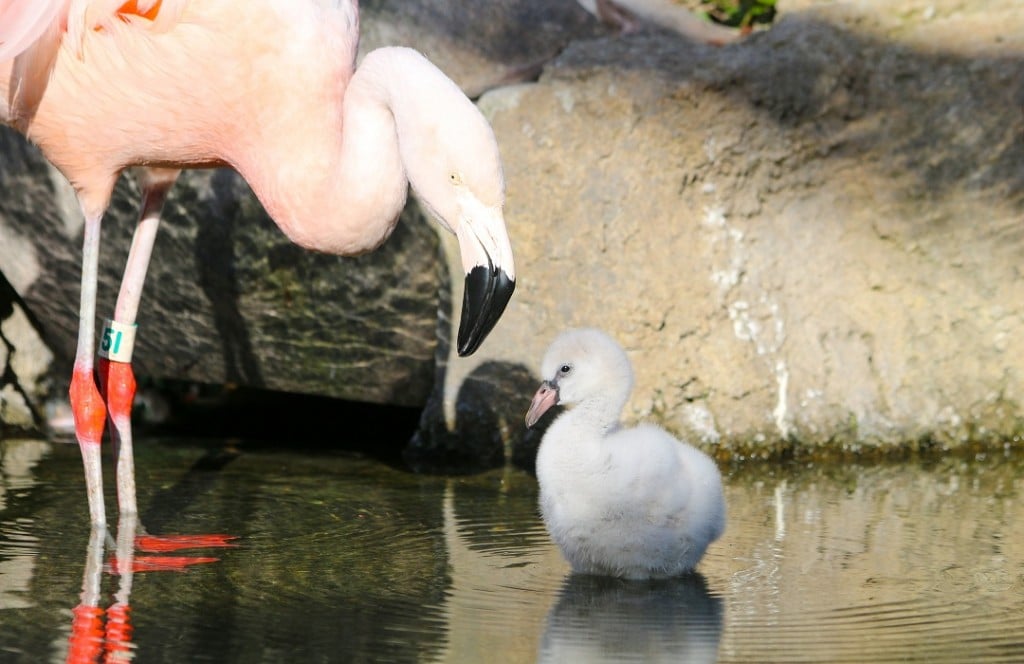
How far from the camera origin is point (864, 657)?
10.6 feet

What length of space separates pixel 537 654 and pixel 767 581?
36.1 inches

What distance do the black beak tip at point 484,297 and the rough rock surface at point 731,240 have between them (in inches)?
64.5

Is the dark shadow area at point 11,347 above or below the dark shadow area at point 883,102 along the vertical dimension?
below

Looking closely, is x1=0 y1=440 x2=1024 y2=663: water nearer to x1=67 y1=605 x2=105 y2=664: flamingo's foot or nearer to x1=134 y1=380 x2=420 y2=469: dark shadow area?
x1=67 y1=605 x2=105 y2=664: flamingo's foot

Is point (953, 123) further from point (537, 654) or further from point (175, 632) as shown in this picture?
point (175, 632)

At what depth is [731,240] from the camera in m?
5.89

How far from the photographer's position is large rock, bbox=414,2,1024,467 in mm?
5797

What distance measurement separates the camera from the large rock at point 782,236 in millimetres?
5797

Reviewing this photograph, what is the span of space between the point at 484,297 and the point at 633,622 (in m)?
0.99

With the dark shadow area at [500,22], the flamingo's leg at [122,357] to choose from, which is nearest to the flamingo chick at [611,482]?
the flamingo's leg at [122,357]

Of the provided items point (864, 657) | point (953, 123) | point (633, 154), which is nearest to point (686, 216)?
point (633, 154)

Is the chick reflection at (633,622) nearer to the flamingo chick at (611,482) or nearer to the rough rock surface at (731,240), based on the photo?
the flamingo chick at (611,482)

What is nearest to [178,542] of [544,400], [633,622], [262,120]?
[544,400]

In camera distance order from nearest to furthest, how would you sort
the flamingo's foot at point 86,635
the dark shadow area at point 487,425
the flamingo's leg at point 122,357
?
1. the flamingo's foot at point 86,635
2. the flamingo's leg at point 122,357
3. the dark shadow area at point 487,425
